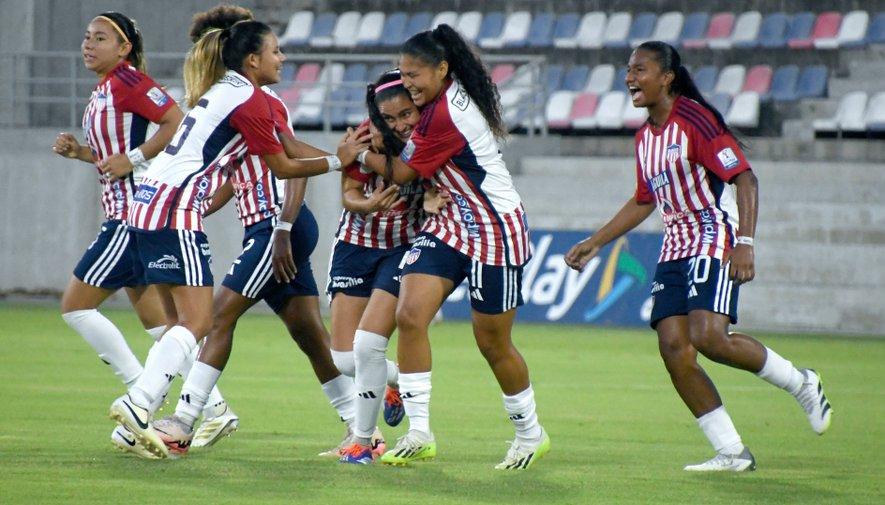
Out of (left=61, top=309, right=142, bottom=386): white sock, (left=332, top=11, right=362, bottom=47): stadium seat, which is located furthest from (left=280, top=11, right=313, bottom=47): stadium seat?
(left=61, top=309, right=142, bottom=386): white sock

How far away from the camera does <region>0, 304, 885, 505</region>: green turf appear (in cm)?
607

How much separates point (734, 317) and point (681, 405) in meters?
3.00

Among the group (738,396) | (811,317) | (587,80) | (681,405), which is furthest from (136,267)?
(587,80)

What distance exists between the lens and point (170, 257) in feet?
22.1

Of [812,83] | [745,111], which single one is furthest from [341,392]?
[812,83]

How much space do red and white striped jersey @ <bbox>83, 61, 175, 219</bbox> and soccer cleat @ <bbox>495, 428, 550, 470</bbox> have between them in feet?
7.98

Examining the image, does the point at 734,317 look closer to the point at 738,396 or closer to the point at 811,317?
the point at 738,396

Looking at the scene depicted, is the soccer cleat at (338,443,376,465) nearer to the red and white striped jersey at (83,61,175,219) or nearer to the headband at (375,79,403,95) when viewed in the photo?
the headband at (375,79,403,95)

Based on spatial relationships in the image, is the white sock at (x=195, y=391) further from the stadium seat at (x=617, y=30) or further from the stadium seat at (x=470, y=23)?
the stadium seat at (x=470, y=23)

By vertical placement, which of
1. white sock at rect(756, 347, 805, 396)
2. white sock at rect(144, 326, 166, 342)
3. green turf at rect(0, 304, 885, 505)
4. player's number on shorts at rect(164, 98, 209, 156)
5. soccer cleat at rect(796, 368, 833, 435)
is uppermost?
player's number on shorts at rect(164, 98, 209, 156)

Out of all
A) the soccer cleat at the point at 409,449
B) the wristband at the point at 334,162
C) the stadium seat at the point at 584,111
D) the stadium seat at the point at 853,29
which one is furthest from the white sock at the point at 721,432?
the stadium seat at the point at 853,29

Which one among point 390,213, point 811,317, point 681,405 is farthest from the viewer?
point 811,317

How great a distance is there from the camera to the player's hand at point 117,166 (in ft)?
24.8

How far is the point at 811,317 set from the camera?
54.7 feet
